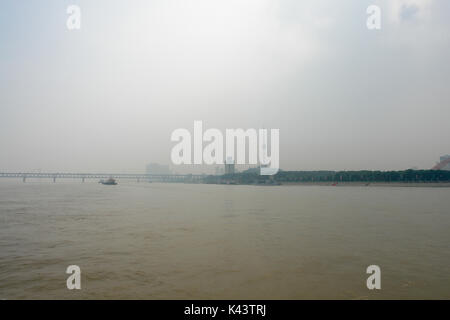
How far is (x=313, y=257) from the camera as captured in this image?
10680mm

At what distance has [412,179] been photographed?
374 ft

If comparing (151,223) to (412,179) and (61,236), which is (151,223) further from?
(412,179)

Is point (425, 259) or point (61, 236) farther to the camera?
point (61, 236)
